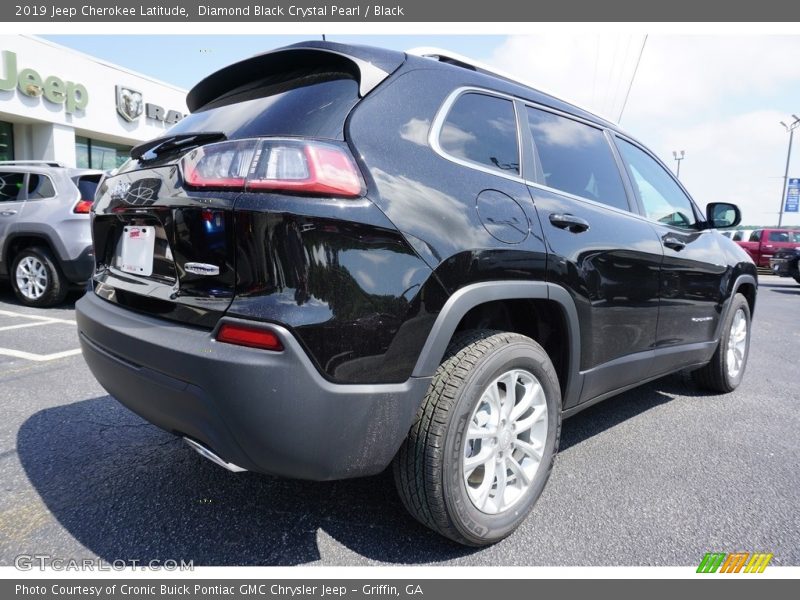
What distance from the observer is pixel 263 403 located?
1.48 metres

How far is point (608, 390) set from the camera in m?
2.67

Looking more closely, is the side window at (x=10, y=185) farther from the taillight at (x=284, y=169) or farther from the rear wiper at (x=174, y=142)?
the taillight at (x=284, y=169)

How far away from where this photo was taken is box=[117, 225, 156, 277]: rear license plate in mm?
1841

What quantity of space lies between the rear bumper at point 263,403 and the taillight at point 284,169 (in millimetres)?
426

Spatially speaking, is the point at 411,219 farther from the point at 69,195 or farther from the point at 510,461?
the point at 69,195

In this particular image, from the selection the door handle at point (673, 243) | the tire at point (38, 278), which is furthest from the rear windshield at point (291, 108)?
the tire at point (38, 278)

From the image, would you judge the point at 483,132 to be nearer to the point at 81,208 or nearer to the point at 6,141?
the point at 81,208

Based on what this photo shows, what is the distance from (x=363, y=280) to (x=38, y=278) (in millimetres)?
6134

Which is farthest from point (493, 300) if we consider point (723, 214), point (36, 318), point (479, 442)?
point (36, 318)

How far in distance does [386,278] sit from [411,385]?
1.18 ft

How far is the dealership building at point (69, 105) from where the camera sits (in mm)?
13406

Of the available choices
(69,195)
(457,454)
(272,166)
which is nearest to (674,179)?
(457,454)

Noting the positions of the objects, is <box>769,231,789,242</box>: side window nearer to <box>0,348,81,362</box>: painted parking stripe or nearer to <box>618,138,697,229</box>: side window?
<box>618,138,697,229</box>: side window

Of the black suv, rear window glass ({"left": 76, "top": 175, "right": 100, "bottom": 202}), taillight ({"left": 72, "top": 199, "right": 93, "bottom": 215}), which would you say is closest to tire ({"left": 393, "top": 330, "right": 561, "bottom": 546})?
the black suv
